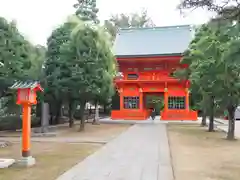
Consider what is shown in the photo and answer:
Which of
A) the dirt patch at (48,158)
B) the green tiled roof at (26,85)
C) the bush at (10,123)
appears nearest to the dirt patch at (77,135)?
the dirt patch at (48,158)

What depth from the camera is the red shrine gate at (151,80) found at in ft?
104

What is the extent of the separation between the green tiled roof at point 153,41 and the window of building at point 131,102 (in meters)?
4.14

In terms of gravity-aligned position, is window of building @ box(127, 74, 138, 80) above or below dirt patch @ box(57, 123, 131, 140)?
above

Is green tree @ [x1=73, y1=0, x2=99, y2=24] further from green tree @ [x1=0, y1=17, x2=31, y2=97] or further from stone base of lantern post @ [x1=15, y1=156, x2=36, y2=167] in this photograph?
stone base of lantern post @ [x1=15, y1=156, x2=36, y2=167]

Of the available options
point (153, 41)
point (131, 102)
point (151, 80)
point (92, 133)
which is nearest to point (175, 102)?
point (151, 80)

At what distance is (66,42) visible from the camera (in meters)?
20.2

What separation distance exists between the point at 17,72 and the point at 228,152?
30.2 feet

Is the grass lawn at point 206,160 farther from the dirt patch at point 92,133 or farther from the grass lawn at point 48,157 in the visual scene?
the dirt patch at point 92,133

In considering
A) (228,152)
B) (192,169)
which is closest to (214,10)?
(192,169)

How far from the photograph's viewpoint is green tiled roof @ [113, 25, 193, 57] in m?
33.3

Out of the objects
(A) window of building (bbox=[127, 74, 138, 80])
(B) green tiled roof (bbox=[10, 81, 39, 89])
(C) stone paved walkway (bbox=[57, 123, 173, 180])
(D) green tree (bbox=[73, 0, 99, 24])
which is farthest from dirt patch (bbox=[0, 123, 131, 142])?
(D) green tree (bbox=[73, 0, 99, 24])

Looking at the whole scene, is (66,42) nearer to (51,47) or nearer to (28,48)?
(51,47)

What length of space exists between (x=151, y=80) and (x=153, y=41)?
18.0 feet

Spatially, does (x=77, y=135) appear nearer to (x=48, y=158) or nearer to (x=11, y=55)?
(x=11, y=55)
